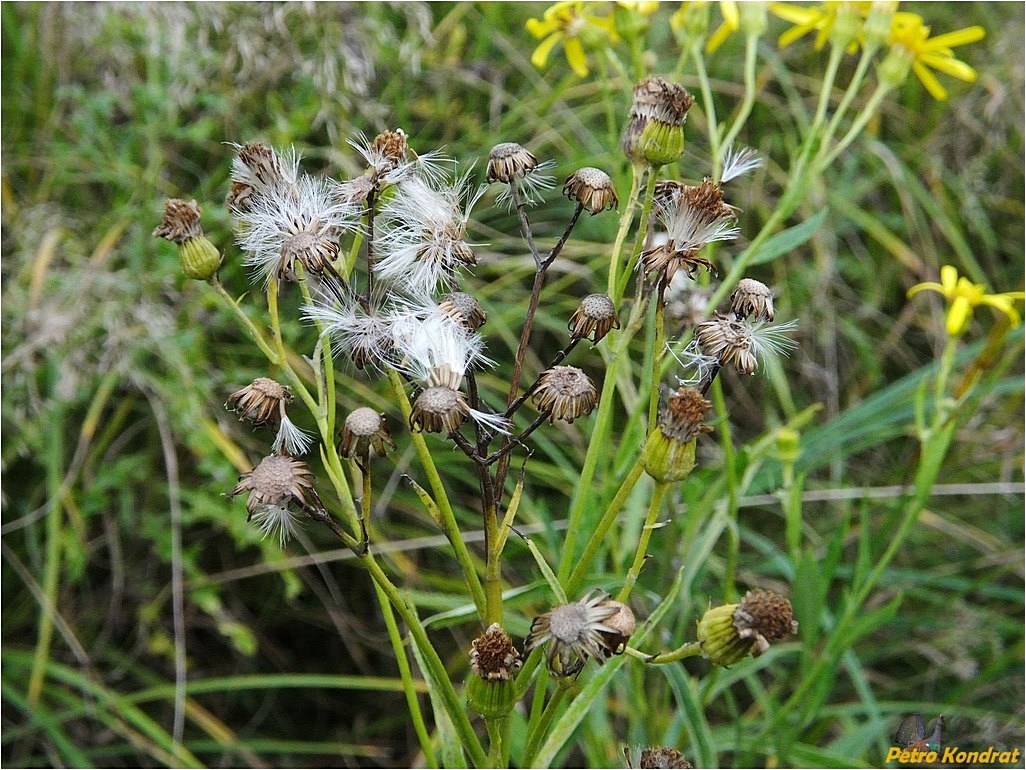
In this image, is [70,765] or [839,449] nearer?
[70,765]

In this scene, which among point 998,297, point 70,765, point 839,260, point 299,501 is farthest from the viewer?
point 839,260

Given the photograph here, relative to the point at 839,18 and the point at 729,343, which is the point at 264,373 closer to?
the point at 839,18

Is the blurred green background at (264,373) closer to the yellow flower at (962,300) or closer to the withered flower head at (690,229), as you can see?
the yellow flower at (962,300)

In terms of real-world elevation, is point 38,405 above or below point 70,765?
above

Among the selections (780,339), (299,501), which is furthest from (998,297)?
(299,501)

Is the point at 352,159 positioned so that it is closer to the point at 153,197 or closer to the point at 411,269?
the point at 153,197

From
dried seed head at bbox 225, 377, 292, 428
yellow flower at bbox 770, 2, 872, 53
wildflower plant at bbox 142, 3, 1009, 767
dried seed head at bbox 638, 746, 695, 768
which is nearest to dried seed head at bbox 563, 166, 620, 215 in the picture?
wildflower plant at bbox 142, 3, 1009, 767
